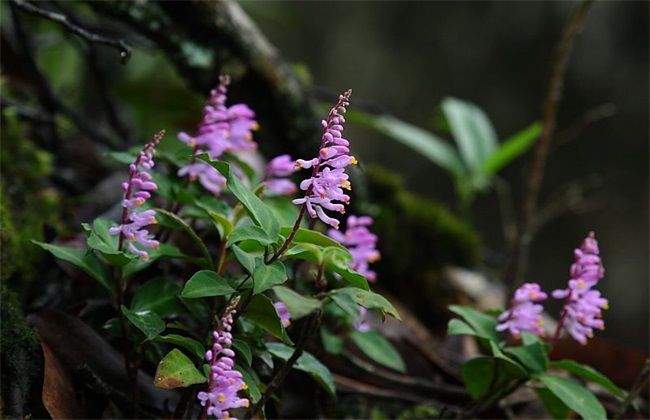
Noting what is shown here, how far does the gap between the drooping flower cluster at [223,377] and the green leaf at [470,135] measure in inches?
74.8

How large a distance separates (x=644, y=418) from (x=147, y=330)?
125cm

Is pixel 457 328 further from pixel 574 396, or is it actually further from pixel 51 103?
pixel 51 103

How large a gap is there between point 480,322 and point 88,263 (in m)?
0.75

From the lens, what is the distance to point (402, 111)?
4809 mm

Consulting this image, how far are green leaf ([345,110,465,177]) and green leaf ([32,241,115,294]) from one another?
1.41 metres

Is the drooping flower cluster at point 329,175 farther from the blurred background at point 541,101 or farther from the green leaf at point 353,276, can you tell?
the blurred background at point 541,101

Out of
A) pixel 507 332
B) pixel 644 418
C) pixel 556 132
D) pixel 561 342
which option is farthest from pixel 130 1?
pixel 556 132

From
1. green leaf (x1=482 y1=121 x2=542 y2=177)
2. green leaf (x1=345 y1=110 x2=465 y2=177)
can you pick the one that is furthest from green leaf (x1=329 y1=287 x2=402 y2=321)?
green leaf (x1=482 y1=121 x2=542 y2=177)

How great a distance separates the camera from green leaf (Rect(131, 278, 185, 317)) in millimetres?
1213

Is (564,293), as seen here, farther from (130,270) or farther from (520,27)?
(520,27)

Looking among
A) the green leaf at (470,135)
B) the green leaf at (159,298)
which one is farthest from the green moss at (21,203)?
the green leaf at (470,135)

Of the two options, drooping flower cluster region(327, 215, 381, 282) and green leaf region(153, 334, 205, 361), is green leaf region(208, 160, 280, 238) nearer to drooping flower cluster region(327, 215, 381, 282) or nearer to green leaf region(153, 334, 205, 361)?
green leaf region(153, 334, 205, 361)

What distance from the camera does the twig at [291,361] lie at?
1151 mm

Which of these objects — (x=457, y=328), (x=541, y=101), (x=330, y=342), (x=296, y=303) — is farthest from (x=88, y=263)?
(x=541, y=101)
